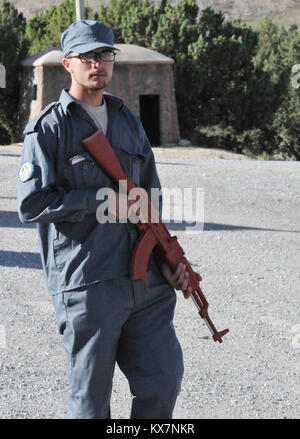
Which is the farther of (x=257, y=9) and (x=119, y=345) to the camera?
(x=257, y=9)

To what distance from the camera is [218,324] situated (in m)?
5.86

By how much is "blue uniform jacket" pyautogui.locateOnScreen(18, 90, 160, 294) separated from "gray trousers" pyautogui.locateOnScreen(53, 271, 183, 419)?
7 cm

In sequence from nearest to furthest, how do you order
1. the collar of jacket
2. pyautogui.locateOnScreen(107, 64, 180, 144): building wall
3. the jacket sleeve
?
the jacket sleeve
the collar of jacket
pyautogui.locateOnScreen(107, 64, 180, 144): building wall

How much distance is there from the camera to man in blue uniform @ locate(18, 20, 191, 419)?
9.74 ft

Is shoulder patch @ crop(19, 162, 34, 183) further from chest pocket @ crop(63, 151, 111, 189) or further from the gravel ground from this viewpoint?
the gravel ground

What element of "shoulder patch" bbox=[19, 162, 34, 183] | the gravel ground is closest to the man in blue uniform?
"shoulder patch" bbox=[19, 162, 34, 183]

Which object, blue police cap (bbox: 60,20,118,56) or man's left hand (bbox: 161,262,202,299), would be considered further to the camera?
man's left hand (bbox: 161,262,202,299)

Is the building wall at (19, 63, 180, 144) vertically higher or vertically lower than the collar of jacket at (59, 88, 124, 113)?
lower

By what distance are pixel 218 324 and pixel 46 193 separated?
315cm

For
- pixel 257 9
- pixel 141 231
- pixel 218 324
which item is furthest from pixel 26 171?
pixel 257 9

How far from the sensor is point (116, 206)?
9.85ft

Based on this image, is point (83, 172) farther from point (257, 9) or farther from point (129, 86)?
point (257, 9)

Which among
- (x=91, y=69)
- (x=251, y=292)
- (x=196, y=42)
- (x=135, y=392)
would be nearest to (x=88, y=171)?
(x=91, y=69)

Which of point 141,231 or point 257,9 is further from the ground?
point 141,231
